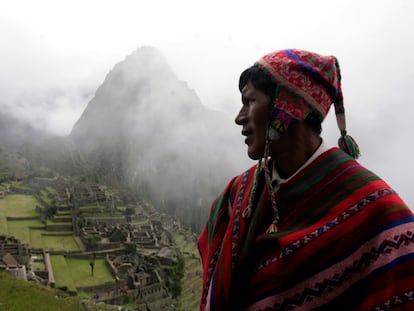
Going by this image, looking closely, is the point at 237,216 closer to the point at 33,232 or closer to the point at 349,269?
the point at 349,269

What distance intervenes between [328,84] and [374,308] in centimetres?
88

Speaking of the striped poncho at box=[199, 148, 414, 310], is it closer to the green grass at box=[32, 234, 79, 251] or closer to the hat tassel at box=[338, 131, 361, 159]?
the hat tassel at box=[338, 131, 361, 159]

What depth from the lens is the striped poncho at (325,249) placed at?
3.97 ft

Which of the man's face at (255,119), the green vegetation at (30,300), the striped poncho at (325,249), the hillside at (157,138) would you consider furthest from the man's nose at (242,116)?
the hillside at (157,138)

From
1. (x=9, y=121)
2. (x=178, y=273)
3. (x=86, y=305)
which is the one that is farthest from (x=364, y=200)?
(x=9, y=121)

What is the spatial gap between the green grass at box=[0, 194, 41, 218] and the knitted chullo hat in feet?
97.0

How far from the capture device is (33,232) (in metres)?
23.7

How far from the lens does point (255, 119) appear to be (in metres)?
1.56

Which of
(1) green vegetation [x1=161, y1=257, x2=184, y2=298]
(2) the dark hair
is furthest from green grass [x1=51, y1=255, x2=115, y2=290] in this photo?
(2) the dark hair

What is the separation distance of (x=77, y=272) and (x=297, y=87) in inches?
752

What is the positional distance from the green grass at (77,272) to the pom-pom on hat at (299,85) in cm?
1610

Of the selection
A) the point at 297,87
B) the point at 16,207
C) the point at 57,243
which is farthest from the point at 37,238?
the point at 297,87

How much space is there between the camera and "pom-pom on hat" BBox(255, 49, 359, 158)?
57.2 inches

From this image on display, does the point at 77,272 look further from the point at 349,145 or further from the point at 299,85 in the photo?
the point at 299,85
